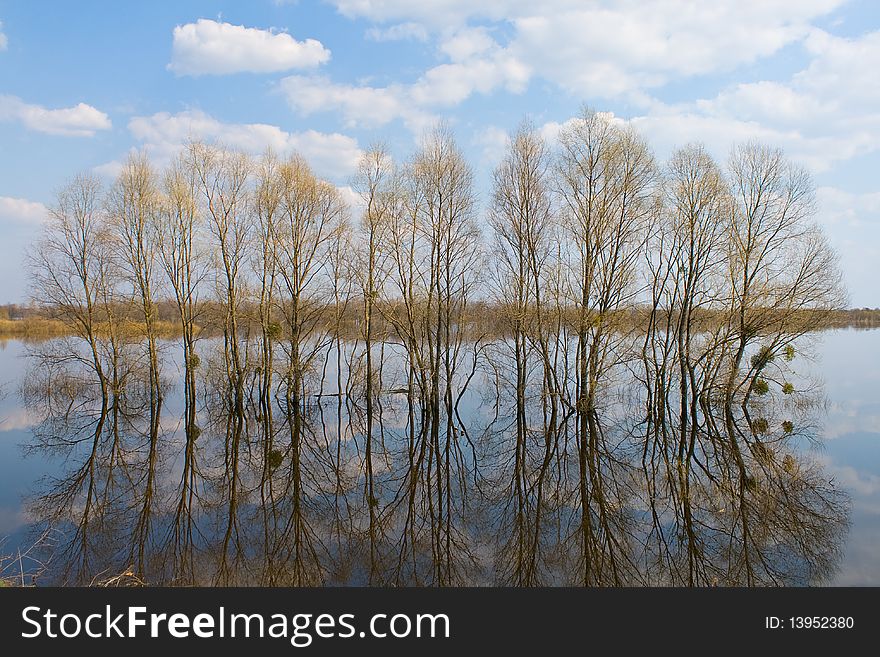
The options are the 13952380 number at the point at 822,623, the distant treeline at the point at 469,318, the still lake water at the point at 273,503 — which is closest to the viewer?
the 13952380 number at the point at 822,623

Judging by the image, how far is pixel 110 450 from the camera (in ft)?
61.6

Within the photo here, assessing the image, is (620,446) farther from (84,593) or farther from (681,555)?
(84,593)

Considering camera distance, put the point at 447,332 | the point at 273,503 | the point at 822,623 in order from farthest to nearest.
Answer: the point at 447,332 < the point at 273,503 < the point at 822,623

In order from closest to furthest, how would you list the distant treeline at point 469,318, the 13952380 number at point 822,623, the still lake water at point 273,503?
the 13952380 number at point 822,623
the still lake water at point 273,503
the distant treeline at point 469,318

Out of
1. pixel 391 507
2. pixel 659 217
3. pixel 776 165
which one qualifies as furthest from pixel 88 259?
pixel 776 165

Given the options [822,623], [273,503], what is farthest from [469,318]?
[822,623]

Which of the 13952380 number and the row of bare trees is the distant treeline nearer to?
the row of bare trees

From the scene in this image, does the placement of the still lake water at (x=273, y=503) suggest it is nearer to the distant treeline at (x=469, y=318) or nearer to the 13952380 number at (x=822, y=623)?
the 13952380 number at (x=822, y=623)

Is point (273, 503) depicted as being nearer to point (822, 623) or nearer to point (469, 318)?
point (822, 623)

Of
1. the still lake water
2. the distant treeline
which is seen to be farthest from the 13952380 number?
the distant treeline

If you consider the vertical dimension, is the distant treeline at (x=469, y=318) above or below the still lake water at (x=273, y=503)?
above

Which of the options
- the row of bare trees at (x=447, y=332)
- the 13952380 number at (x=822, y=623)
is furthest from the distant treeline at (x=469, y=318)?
the 13952380 number at (x=822, y=623)

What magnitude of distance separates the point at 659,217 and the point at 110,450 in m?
23.5

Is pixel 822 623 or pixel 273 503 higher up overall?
pixel 822 623
